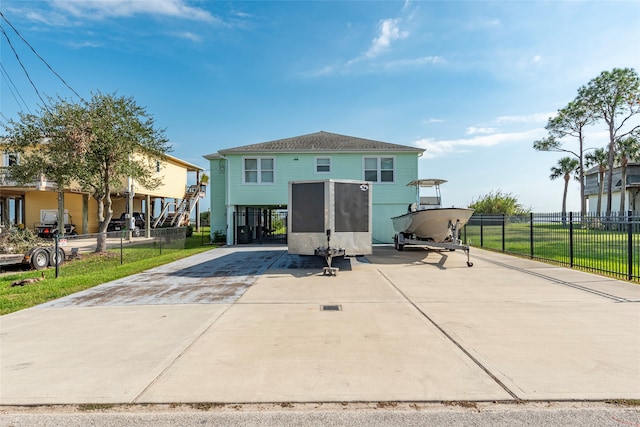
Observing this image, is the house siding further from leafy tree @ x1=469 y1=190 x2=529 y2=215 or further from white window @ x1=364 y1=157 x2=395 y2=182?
leafy tree @ x1=469 y1=190 x2=529 y2=215

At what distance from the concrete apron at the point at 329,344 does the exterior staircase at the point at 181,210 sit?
2459cm

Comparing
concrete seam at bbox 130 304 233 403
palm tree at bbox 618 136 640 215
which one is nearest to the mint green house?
concrete seam at bbox 130 304 233 403

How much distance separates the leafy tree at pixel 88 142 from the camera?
1367 cm

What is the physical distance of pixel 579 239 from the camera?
35.6 feet

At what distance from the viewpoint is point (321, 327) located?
4871mm

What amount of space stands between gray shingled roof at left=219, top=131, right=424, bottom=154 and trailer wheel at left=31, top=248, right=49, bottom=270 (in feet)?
30.8

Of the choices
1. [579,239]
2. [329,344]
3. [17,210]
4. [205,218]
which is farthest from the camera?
[205,218]

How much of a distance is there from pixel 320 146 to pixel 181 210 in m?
17.1

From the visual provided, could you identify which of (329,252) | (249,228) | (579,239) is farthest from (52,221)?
(579,239)

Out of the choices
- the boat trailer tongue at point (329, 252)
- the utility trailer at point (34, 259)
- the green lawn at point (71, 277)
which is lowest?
the green lawn at point (71, 277)

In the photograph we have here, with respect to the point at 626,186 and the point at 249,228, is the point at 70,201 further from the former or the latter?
the point at 626,186

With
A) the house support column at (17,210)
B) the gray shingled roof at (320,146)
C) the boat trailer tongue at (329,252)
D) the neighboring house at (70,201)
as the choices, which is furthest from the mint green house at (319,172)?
the house support column at (17,210)

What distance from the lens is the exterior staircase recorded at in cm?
3086

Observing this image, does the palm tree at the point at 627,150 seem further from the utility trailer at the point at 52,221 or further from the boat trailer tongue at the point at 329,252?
the utility trailer at the point at 52,221
